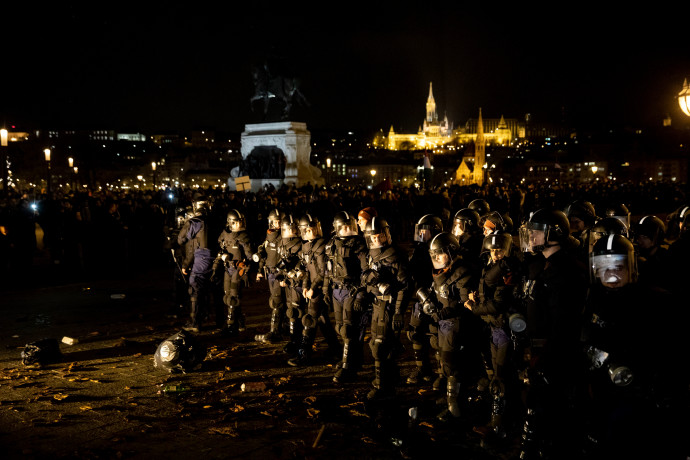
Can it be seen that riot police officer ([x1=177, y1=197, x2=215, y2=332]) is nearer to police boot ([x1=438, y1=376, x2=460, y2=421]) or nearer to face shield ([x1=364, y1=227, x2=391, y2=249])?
face shield ([x1=364, y1=227, x2=391, y2=249])

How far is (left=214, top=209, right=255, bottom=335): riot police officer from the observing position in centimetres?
940

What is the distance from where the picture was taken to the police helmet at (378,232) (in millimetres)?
6969

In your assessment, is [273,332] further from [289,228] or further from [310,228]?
[310,228]

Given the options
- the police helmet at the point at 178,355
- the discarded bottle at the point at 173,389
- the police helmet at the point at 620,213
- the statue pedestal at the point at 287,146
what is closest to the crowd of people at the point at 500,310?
the police helmet at the point at 620,213

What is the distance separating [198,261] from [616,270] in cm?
684

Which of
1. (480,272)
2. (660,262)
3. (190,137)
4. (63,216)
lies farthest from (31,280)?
(190,137)

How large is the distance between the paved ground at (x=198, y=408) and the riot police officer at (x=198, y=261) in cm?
43

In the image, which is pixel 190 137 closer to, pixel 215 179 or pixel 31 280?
pixel 215 179

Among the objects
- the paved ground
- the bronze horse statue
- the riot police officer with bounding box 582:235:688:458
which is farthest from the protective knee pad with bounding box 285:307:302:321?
the bronze horse statue

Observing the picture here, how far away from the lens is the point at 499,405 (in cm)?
570

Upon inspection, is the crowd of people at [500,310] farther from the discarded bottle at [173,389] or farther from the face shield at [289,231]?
the discarded bottle at [173,389]

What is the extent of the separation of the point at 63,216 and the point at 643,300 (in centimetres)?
1501

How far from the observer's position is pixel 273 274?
8914mm

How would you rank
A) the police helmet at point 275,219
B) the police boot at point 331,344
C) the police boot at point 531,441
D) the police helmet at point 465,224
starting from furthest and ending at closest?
the police helmet at point 275,219 → the police helmet at point 465,224 → the police boot at point 331,344 → the police boot at point 531,441
